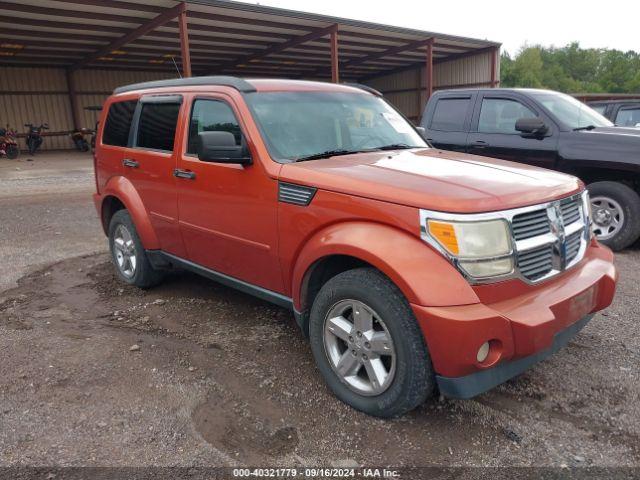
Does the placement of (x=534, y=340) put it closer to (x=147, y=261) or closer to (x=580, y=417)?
(x=580, y=417)

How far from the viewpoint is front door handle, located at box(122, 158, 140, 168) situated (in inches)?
184

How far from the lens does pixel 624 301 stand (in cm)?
458

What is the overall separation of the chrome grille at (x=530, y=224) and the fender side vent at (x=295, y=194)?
3.69 feet

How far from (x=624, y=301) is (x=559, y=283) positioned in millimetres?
2227

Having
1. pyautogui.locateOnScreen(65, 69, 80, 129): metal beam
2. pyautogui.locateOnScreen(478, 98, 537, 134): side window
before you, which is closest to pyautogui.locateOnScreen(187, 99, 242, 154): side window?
pyautogui.locateOnScreen(478, 98, 537, 134): side window

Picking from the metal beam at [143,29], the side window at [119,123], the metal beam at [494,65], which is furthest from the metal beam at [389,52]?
the side window at [119,123]

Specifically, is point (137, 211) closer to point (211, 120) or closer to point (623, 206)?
point (211, 120)

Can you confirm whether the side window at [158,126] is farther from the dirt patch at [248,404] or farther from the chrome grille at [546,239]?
the chrome grille at [546,239]

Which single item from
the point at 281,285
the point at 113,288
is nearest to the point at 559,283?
the point at 281,285

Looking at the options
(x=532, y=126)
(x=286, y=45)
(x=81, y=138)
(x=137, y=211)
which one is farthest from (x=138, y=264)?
(x=81, y=138)

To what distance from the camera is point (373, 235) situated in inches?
107

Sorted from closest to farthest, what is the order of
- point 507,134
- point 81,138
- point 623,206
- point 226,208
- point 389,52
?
point 226,208 < point 623,206 < point 507,134 < point 389,52 < point 81,138

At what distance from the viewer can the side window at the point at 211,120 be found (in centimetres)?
370

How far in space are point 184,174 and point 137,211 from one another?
89 centimetres
